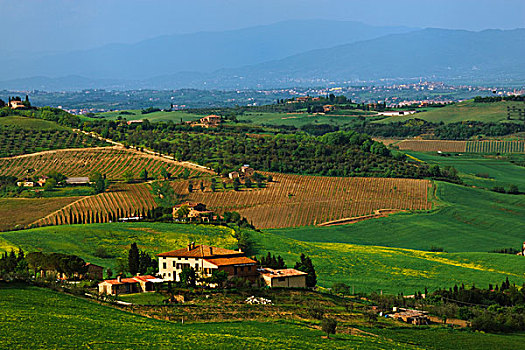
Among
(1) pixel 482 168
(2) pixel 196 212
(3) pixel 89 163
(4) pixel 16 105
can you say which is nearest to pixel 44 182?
(3) pixel 89 163

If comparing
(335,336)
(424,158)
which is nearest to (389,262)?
(335,336)

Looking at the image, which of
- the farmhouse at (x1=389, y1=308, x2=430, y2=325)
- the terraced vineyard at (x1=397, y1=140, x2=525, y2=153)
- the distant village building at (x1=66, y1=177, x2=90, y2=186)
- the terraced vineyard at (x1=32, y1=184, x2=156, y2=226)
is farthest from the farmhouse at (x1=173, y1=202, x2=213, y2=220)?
Answer: the terraced vineyard at (x1=397, y1=140, x2=525, y2=153)

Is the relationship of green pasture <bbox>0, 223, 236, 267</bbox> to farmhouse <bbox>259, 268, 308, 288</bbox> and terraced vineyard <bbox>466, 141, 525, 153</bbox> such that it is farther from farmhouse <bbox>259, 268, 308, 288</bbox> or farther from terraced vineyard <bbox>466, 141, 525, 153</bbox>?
terraced vineyard <bbox>466, 141, 525, 153</bbox>

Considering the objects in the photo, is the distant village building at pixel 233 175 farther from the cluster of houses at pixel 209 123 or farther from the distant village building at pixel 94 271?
the distant village building at pixel 94 271

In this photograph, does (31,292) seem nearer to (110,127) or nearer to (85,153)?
(85,153)

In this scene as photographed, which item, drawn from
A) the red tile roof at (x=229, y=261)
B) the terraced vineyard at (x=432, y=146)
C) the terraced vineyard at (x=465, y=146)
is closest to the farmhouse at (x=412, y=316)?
the red tile roof at (x=229, y=261)

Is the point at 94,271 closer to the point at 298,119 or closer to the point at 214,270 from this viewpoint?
the point at 214,270
